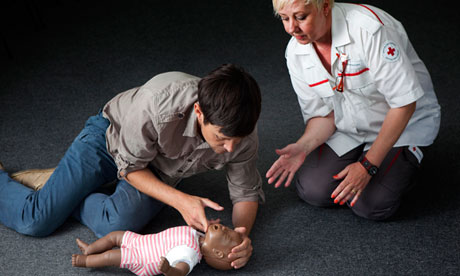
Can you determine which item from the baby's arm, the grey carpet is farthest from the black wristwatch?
the baby's arm

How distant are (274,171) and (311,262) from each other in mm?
352

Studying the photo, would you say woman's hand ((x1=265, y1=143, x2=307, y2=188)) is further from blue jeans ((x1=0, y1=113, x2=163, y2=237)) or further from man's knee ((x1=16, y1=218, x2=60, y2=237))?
man's knee ((x1=16, y1=218, x2=60, y2=237))

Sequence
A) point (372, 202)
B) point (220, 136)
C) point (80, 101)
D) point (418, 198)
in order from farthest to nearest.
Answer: point (80, 101)
point (418, 198)
point (372, 202)
point (220, 136)

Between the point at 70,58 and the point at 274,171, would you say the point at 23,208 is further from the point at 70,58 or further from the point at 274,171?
the point at 70,58

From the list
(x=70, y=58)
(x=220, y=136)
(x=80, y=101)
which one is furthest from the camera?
(x=70, y=58)

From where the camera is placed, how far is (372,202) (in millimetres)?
2002

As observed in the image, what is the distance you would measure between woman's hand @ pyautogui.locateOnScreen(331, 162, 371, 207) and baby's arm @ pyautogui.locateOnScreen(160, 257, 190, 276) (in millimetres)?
576

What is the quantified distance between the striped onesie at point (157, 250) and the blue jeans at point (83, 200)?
16cm

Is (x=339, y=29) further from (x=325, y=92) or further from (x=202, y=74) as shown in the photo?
(x=202, y=74)

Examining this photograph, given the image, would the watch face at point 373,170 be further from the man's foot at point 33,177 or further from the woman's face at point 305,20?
the man's foot at point 33,177

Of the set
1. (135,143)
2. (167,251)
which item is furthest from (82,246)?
(135,143)

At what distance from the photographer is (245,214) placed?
1.93 metres

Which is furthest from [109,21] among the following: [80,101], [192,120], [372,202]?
[372,202]

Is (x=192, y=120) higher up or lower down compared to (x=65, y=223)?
higher up
